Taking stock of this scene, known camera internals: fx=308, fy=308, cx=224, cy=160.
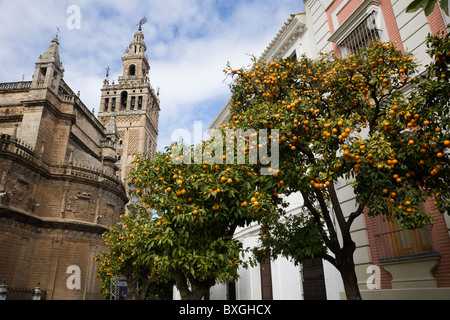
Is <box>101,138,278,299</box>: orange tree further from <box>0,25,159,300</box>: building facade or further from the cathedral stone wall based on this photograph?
<box>0,25,159,300</box>: building facade

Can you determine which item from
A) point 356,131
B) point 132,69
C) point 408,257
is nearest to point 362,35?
point 356,131

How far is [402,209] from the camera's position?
16.4 ft

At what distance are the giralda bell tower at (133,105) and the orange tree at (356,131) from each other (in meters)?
49.9

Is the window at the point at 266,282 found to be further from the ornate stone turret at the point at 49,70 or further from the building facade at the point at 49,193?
the ornate stone turret at the point at 49,70

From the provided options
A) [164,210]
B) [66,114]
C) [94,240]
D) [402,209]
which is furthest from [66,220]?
[402,209]

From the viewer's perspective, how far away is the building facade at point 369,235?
6973mm

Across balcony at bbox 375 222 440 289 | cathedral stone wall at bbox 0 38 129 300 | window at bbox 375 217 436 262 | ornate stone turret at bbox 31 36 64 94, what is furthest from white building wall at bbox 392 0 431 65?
ornate stone turret at bbox 31 36 64 94

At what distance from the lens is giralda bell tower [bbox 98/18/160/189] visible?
5762cm

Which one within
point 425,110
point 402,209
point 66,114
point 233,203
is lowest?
point 402,209

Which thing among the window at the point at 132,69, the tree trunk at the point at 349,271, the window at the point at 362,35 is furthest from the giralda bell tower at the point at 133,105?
the tree trunk at the point at 349,271
